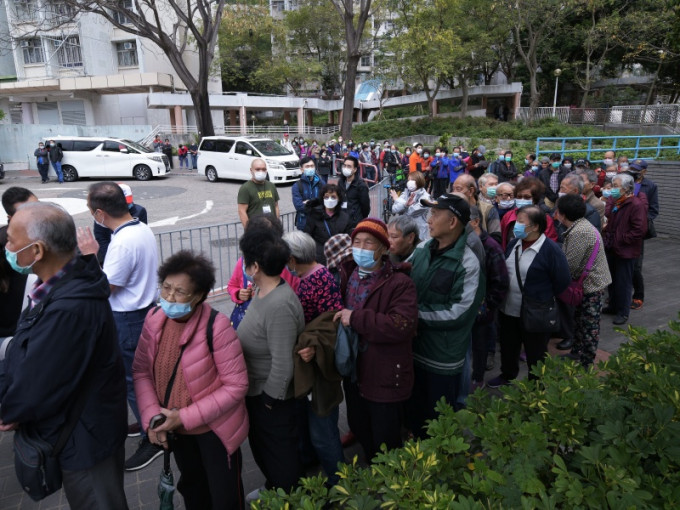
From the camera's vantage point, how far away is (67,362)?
196 cm

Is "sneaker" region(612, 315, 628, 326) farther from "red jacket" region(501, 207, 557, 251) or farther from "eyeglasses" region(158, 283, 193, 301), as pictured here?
"eyeglasses" region(158, 283, 193, 301)

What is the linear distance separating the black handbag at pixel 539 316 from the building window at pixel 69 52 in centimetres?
3843

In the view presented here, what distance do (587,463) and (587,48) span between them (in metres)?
36.1

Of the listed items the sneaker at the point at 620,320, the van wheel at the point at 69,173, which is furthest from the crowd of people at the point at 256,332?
the van wheel at the point at 69,173

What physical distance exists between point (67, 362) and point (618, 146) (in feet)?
66.4

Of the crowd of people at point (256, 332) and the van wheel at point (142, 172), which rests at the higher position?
the crowd of people at point (256, 332)

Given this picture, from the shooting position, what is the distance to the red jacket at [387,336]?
262 cm

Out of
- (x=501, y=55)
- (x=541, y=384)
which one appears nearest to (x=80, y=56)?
(x=501, y=55)

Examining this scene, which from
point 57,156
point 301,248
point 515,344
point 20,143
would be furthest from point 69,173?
point 515,344

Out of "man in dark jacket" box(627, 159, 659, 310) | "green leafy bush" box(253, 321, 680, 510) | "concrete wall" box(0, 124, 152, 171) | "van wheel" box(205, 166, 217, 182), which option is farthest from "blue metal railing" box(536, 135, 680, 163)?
"concrete wall" box(0, 124, 152, 171)

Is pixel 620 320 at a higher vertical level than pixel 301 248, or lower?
lower

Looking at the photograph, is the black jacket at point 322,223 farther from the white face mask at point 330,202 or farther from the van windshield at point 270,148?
the van windshield at point 270,148

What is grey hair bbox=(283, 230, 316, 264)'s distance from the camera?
2.95 metres

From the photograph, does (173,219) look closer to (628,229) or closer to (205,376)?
(628,229)
